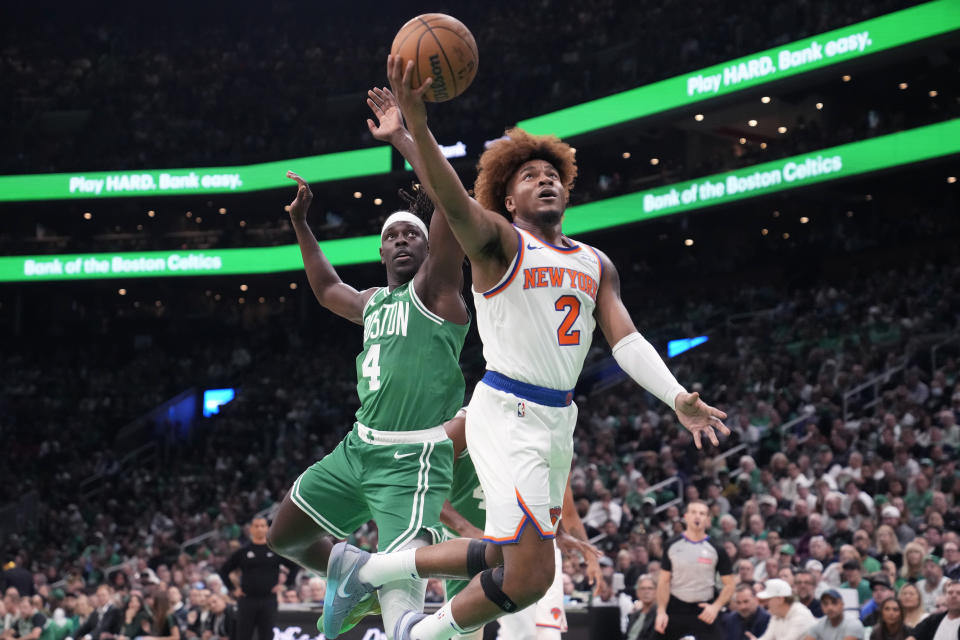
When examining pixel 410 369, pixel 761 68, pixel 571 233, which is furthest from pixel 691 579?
pixel 571 233

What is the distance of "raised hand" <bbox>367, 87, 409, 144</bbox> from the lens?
5562 millimetres

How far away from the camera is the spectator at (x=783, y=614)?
35.6 feet

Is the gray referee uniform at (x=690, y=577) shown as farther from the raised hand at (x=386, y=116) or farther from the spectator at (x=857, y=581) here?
the raised hand at (x=386, y=116)

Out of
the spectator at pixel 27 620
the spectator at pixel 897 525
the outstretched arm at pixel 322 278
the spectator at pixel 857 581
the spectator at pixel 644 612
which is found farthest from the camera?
the spectator at pixel 27 620

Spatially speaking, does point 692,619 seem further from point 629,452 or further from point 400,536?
point 629,452

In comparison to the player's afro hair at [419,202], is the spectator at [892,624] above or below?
below

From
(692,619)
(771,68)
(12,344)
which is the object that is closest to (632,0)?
(771,68)

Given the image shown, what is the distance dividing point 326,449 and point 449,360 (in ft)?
72.5

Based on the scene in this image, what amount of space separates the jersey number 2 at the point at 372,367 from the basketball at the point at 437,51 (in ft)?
5.45

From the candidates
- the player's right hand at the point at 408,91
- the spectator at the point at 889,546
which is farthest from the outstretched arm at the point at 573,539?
the spectator at the point at 889,546

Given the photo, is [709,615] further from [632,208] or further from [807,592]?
[632,208]

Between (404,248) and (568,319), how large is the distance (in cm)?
159

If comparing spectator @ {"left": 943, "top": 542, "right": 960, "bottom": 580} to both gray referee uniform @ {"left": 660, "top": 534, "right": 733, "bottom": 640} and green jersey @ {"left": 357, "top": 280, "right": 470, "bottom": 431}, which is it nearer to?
gray referee uniform @ {"left": 660, "top": 534, "right": 733, "bottom": 640}

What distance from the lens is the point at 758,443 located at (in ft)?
61.6
